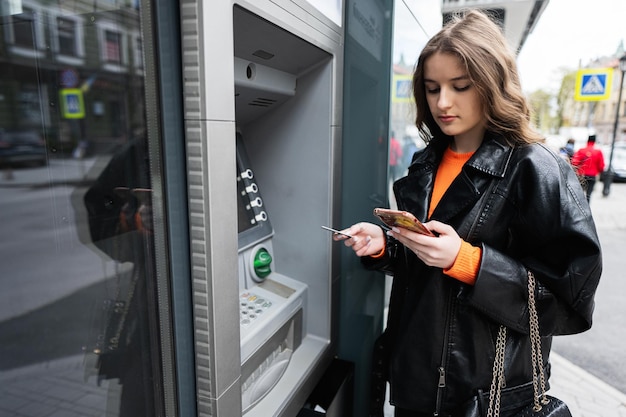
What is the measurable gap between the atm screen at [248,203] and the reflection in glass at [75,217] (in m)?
0.58

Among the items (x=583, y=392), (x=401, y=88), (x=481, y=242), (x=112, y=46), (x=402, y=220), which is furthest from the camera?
(x=583, y=392)

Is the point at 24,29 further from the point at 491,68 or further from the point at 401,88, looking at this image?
the point at 401,88

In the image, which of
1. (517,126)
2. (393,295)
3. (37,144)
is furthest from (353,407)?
(37,144)

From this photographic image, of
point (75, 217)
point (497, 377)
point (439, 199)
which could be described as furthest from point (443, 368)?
point (75, 217)

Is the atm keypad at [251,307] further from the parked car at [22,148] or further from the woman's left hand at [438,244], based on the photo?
the parked car at [22,148]

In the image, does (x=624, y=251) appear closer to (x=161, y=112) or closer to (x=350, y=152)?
(x=350, y=152)

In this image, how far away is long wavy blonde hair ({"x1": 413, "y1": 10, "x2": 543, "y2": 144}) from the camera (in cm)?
117

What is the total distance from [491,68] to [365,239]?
1.98 ft

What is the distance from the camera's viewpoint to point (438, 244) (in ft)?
3.64

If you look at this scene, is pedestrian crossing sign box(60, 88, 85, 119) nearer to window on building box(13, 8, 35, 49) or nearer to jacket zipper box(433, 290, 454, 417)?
window on building box(13, 8, 35, 49)

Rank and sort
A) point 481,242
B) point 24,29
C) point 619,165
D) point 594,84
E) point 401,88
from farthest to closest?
1. point 619,165
2. point 594,84
3. point 401,88
4. point 481,242
5. point 24,29

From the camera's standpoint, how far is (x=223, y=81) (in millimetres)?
924

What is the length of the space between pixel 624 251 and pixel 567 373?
400cm

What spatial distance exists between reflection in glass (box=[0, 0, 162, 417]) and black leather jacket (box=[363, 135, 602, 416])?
2.46ft
